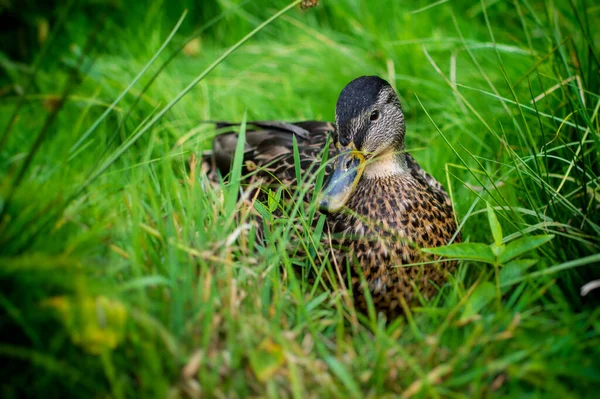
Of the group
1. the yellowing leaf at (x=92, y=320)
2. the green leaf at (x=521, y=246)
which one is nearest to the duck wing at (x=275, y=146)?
the green leaf at (x=521, y=246)

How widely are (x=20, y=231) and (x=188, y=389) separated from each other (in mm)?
592

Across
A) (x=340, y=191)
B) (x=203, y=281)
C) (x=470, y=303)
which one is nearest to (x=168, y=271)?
(x=203, y=281)

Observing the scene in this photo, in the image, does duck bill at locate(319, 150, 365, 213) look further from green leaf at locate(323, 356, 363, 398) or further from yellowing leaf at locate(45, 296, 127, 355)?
yellowing leaf at locate(45, 296, 127, 355)

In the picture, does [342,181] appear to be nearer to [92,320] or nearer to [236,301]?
[236,301]

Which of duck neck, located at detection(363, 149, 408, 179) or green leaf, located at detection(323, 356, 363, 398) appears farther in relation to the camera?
duck neck, located at detection(363, 149, 408, 179)

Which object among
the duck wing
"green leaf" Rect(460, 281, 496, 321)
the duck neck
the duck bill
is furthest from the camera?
the duck wing

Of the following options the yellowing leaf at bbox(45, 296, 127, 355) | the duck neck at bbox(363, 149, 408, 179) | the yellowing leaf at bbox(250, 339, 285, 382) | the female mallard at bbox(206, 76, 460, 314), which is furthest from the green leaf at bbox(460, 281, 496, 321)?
the yellowing leaf at bbox(45, 296, 127, 355)

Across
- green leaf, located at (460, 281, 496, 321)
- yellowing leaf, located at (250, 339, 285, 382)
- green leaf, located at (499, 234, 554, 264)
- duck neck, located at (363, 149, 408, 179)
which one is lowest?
green leaf, located at (460, 281, 496, 321)

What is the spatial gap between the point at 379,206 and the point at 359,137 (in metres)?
0.28

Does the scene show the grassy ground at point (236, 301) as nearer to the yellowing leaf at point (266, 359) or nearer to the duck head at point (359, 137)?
the yellowing leaf at point (266, 359)

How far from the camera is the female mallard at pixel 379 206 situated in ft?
7.14

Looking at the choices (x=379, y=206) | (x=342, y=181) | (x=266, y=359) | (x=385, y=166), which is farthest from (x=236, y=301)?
(x=385, y=166)

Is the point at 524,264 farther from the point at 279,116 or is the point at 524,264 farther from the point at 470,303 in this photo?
the point at 279,116

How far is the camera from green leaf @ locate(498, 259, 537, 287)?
184cm
